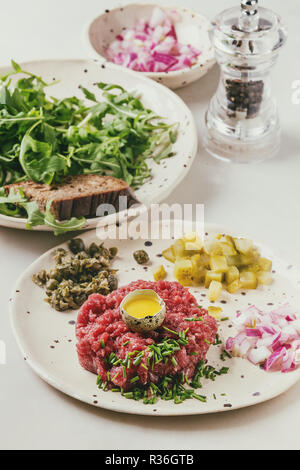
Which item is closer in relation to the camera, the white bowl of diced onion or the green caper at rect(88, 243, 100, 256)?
the green caper at rect(88, 243, 100, 256)

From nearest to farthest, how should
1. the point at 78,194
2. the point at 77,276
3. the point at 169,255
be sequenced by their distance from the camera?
the point at 77,276 → the point at 169,255 → the point at 78,194

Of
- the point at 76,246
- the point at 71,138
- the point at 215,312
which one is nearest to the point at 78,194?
the point at 76,246

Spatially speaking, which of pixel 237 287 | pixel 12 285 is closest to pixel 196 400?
pixel 237 287

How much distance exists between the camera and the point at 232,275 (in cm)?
237

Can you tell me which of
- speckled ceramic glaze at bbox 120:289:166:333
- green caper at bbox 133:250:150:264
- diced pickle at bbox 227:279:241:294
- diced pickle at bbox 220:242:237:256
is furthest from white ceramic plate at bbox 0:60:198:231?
speckled ceramic glaze at bbox 120:289:166:333

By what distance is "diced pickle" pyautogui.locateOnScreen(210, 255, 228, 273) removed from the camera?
2.37 meters

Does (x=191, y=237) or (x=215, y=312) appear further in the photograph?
(x=191, y=237)

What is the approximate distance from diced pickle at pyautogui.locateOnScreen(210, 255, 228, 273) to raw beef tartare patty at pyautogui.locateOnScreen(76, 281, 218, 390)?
257 mm

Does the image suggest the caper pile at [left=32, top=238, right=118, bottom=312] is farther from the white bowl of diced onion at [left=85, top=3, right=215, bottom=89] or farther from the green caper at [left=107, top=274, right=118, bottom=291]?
the white bowl of diced onion at [left=85, top=3, right=215, bottom=89]

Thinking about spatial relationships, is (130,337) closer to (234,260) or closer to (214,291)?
(214,291)

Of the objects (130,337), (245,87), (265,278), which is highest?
(245,87)

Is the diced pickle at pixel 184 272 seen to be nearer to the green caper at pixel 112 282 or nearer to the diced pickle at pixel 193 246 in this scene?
the diced pickle at pixel 193 246

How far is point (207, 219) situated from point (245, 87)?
0.64m
